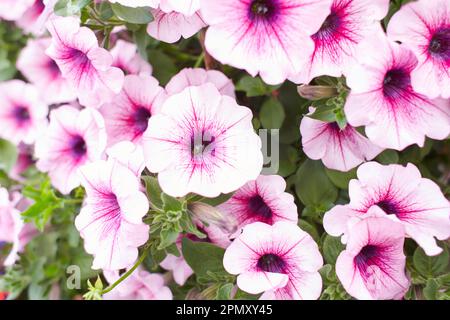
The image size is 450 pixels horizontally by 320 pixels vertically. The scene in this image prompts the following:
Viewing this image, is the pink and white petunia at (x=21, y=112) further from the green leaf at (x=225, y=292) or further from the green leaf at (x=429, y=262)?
the green leaf at (x=429, y=262)

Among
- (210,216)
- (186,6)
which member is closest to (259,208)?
(210,216)

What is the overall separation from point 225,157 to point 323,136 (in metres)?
0.16

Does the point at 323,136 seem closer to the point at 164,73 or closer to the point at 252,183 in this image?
the point at 252,183

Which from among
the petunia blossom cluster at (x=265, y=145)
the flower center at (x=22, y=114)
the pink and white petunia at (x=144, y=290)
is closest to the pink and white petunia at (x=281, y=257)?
the petunia blossom cluster at (x=265, y=145)

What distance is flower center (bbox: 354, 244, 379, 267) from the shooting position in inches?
29.5

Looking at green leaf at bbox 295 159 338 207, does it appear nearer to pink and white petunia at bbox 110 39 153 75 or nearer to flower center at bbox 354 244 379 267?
flower center at bbox 354 244 379 267

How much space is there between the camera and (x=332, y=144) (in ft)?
2.70

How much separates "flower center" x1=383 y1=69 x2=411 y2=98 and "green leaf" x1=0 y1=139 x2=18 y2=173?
79 centimetres

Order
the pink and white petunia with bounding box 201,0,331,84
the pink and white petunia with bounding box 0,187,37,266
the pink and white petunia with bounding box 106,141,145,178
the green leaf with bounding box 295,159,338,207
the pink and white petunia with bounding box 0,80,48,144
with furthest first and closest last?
the pink and white petunia with bounding box 0,80,48,144 < the pink and white petunia with bounding box 0,187,37,266 < the green leaf with bounding box 295,159,338,207 < the pink and white petunia with bounding box 106,141,145,178 < the pink and white petunia with bounding box 201,0,331,84

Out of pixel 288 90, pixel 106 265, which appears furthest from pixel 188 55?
pixel 106 265

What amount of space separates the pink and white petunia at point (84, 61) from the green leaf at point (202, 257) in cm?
26

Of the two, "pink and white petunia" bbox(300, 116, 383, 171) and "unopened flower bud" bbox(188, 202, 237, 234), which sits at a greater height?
"pink and white petunia" bbox(300, 116, 383, 171)

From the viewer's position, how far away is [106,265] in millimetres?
759

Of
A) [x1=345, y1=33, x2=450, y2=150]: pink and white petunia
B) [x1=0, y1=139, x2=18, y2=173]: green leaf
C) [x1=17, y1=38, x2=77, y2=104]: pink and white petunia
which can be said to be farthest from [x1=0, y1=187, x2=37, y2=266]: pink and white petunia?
[x1=345, y1=33, x2=450, y2=150]: pink and white petunia
